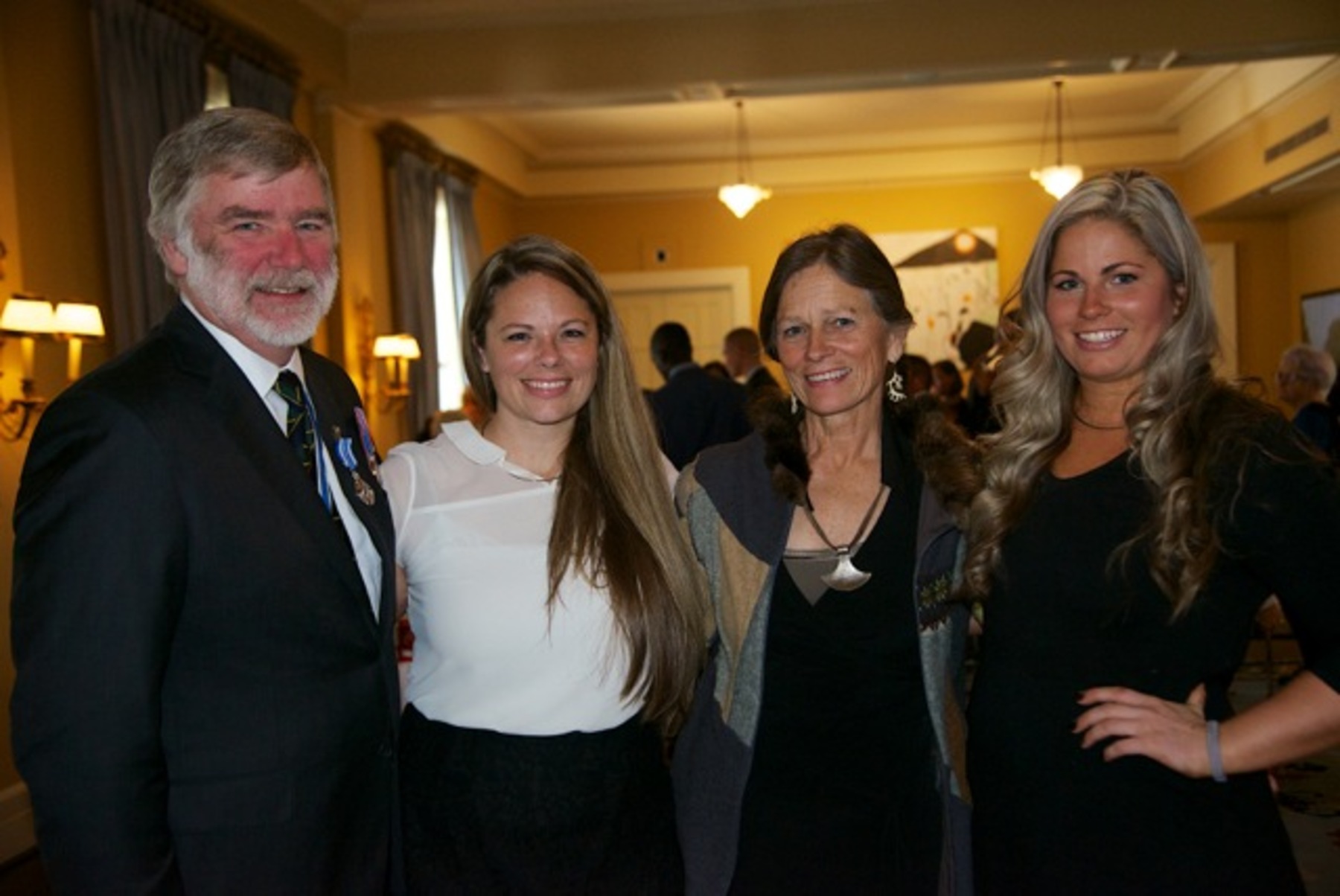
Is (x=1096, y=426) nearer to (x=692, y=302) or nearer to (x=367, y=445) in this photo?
(x=367, y=445)

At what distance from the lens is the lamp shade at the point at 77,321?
4.41m

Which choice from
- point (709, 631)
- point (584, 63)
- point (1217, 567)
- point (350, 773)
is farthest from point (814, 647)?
point (584, 63)

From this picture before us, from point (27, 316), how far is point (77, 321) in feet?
0.60

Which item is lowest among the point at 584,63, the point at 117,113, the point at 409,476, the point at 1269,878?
the point at 1269,878

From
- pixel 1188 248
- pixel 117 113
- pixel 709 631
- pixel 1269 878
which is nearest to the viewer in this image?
pixel 1269 878

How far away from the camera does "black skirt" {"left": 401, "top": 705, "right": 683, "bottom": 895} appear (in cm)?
197

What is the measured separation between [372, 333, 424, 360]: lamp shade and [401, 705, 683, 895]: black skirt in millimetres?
6000

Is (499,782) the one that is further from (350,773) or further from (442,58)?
(442,58)

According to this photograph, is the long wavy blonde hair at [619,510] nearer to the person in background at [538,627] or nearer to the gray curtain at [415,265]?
the person in background at [538,627]

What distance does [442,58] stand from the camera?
7.44 metres

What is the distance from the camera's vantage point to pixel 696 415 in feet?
22.3

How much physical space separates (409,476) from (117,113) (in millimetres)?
3881

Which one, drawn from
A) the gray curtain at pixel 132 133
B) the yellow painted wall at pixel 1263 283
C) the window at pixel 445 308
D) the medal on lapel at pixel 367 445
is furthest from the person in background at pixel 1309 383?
the window at pixel 445 308

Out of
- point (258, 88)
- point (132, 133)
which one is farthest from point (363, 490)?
point (258, 88)
